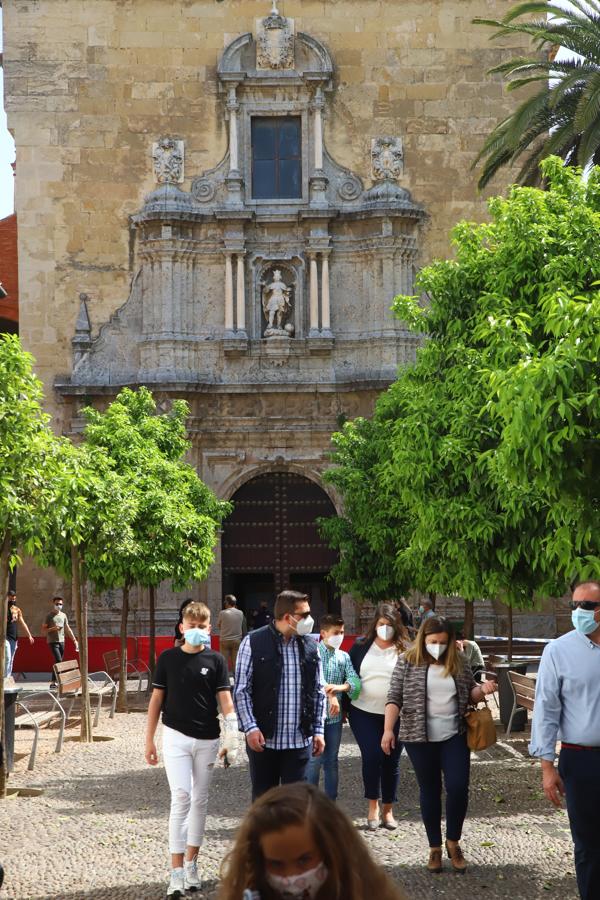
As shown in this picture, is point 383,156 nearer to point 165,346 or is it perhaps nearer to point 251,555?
point 165,346

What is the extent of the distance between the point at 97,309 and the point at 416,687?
23.2m

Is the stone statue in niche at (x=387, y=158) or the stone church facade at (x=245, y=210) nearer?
the stone church facade at (x=245, y=210)

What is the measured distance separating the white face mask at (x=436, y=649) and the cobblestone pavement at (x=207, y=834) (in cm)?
131

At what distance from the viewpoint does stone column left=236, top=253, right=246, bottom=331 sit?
30109 mm

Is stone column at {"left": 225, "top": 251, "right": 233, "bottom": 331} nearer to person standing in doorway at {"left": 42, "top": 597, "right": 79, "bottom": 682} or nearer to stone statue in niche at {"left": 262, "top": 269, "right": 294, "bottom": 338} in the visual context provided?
stone statue in niche at {"left": 262, "top": 269, "right": 294, "bottom": 338}

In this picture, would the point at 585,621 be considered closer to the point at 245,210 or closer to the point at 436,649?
the point at 436,649

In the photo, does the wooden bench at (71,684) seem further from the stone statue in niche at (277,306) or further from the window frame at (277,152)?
the window frame at (277,152)

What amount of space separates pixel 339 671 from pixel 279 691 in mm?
2076

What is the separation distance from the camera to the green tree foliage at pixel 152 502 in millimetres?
21000

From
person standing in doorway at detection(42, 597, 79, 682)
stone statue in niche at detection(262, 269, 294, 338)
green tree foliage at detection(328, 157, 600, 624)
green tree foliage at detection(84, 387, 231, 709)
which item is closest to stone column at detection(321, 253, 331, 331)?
stone statue in niche at detection(262, 269, 294, 338)

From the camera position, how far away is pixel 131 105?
31.0m

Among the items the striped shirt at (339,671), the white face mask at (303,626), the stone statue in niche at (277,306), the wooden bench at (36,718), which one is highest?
the stone statue in niche at (277,306)

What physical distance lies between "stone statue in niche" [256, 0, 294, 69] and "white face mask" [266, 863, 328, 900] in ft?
97.4

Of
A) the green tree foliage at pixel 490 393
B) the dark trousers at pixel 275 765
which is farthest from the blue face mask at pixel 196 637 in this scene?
the green tree foliage at pixel 490 393
